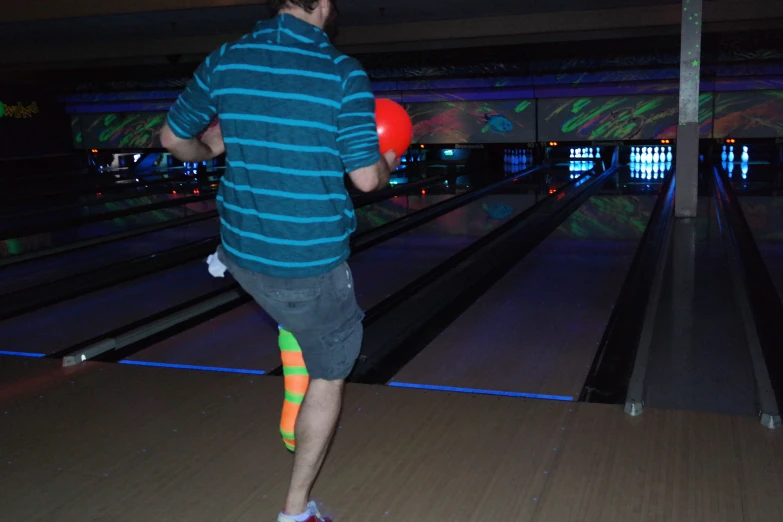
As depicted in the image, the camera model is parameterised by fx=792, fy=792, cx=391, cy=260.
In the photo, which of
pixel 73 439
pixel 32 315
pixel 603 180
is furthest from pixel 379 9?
pixel 73 439

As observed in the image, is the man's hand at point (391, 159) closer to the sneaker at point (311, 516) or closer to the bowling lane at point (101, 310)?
the sneaker at point (311, 516)

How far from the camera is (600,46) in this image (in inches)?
408

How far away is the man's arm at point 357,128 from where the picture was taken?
1.47m

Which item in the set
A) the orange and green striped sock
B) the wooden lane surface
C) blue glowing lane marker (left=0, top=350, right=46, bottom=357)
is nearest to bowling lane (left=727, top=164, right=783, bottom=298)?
the wooden lane surface

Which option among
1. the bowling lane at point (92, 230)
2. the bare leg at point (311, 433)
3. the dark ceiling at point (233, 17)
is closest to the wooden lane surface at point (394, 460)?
the bare leg at point (311, 433)

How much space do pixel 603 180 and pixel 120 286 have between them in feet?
23.1

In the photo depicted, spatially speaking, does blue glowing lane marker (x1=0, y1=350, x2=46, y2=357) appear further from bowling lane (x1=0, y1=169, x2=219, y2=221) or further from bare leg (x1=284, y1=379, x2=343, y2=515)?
bowling lane (x1=0, y1=169, x2=219, y2=221)

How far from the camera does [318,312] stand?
1.56 metres

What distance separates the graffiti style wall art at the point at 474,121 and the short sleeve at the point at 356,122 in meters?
11.1

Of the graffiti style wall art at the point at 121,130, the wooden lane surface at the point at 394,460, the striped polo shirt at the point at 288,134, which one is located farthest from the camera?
the graffiti style wall art at the point at 121,130

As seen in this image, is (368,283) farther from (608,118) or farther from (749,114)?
(749,114)

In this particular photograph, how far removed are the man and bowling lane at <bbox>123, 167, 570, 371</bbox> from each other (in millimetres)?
1448

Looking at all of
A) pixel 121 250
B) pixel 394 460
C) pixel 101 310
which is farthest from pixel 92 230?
pixel 394 460

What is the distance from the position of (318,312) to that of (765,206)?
21.8 ft
